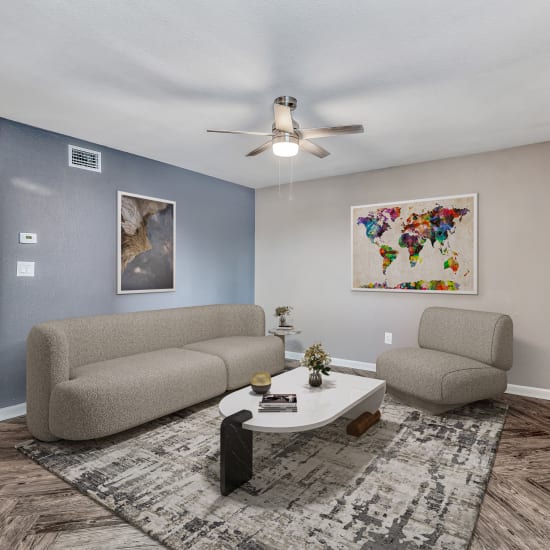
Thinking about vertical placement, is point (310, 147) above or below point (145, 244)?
above

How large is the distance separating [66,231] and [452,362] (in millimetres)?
3509

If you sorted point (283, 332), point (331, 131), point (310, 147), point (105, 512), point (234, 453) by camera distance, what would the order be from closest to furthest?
point (105, 512), point (234, 453), point (331, 131), point (310, 147), point (283, 332)

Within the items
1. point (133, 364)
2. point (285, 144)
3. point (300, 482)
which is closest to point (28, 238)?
point (133, 364)

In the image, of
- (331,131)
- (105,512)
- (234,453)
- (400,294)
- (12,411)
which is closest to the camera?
(105,512)

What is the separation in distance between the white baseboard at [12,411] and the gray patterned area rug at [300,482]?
0.66 meters

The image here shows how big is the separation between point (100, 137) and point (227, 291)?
2.41 m

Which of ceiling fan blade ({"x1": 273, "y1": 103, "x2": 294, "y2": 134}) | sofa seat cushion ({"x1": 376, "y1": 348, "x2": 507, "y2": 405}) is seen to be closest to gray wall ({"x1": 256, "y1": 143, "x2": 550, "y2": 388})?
sofa seat cushion ({"x1": 376, "y1": 348, "x2": 507, "y2": 405})

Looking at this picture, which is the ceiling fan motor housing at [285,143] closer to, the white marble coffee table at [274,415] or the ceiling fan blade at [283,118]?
the ceiling fan blade at [283,118]

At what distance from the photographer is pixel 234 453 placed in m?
1.98

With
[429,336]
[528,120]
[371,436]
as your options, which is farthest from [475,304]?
[371,436]

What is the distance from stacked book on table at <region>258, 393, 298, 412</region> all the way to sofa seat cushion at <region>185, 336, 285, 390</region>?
3.53ft

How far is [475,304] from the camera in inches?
151

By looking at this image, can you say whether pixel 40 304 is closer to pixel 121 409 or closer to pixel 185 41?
pixel 121 409

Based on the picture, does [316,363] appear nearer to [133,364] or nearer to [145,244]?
[133,364]
